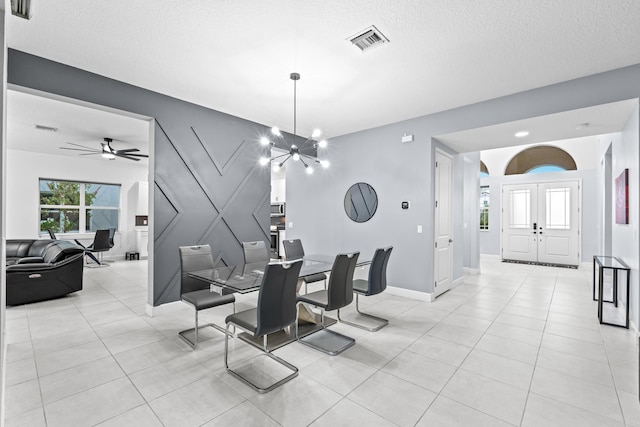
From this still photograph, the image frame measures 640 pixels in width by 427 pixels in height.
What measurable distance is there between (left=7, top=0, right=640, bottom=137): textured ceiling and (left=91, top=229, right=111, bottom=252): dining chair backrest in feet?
17.0

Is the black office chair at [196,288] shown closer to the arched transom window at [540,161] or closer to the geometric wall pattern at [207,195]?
the geometric wall pattern at [207,195]

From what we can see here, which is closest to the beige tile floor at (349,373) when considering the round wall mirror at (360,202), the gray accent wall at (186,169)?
the gray accent wall at (186,169)

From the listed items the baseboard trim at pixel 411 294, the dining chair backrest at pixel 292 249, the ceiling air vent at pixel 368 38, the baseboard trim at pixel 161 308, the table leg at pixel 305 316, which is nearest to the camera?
the ceiling air vent at pixel 368 38

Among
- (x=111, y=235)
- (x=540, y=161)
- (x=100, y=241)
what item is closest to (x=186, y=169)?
(x=100, y=241)

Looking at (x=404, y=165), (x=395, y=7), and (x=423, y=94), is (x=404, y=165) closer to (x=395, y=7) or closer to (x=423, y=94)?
(x=423, y=94)

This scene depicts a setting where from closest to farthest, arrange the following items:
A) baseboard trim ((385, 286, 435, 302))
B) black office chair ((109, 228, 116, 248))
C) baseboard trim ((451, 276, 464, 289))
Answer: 1. baseboard trim ((385, 286, 435, 302))
2. baseboard trim ((451, 276, 464, 289))
3. black office chair ((109, 228, 116, 248))

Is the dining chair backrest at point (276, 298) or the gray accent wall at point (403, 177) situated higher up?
the gray accent wall at point (403, 177)

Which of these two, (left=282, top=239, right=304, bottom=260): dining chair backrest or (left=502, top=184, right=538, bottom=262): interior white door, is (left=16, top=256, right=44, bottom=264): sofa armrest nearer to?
(left=282, top=239, right=304, bottom=260): dining chair backrest

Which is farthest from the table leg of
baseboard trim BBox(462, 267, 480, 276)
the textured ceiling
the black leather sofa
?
baseboard trim BBox(462, 267, 480, 276)

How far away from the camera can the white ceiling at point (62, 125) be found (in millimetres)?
4070

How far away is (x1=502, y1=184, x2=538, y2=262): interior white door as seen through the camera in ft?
25.7

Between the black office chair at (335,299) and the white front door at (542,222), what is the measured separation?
7.13 m

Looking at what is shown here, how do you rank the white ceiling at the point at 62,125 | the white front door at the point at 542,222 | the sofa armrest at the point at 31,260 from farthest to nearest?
1. the white front door at the point at 542,222
2. the sofa armrest at the point at 31,260
3. the white ceiling at the point at 62,125

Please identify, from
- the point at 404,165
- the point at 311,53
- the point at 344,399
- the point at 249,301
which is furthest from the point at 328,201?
the point at 344,399
